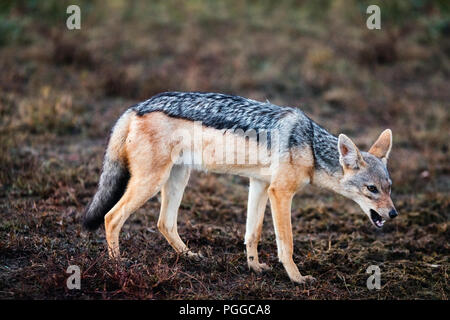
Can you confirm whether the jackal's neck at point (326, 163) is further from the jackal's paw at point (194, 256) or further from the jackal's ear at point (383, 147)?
the jackal's paw at point (194, 256)

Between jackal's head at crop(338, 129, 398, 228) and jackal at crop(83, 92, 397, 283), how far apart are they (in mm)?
10

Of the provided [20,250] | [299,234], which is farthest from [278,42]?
[20,250]

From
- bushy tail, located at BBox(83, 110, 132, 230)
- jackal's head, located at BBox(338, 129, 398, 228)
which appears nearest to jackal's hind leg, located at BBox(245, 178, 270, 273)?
jackal's head, located at BBox(338, 129, 398, 228)

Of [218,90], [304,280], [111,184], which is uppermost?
[218,90]

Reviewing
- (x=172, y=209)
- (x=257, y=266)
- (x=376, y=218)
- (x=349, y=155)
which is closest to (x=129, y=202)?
(x=172, y=209)

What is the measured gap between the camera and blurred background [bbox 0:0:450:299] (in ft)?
22.1

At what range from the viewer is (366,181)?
5.74 meters

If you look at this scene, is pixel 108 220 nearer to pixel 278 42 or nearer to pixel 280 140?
pixel 280 140

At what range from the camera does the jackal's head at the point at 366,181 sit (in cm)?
569

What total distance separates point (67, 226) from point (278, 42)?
30.7ft

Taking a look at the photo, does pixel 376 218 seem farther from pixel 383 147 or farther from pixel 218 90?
pixel 218 90

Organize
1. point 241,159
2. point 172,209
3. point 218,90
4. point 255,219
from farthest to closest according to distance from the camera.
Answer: point 218,90 < point 172,209 < point 255,219 < point 241,159

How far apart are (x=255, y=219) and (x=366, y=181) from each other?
1.30 metres

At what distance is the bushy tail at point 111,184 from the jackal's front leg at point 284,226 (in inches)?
64.8
